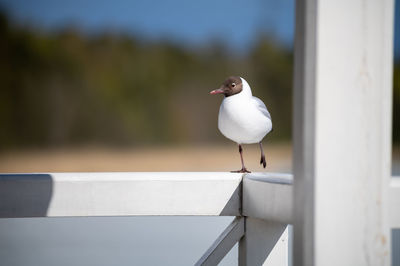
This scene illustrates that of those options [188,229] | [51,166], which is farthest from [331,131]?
[51,166]

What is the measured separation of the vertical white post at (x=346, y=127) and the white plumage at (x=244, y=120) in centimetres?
132

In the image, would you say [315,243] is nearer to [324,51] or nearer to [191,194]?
[324,51]

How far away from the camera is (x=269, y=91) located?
456 inches

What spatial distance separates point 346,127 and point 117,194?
2.02 feet

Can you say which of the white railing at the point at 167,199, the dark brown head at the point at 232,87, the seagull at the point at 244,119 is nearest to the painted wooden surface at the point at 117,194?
the white railing at the point at 167,199

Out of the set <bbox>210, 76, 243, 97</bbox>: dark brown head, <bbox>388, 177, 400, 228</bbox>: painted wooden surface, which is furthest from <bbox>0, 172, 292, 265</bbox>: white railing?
<bbox>210, 76, 243, 97</bbox>: dark brown head

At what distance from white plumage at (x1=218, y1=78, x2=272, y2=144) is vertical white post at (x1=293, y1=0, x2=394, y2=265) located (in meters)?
1.32

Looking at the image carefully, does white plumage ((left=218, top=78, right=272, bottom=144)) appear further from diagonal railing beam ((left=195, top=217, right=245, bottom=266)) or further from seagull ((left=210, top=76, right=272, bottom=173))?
diagonal railing beam ((left=195, top=217, right=245, bottom=266))

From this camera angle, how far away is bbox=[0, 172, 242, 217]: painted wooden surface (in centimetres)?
122

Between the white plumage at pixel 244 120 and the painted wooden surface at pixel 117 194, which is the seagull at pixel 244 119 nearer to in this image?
the white plumage at pixel 244 120

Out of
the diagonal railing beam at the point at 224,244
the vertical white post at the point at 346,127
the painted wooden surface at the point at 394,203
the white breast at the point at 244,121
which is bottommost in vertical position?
the diagonal railing beam at the point at 224,244

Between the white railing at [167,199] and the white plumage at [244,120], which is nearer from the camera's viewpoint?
the white railing at [167,199]

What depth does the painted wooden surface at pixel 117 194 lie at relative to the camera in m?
1.22

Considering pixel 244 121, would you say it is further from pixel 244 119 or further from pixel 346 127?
pixel 346 127
